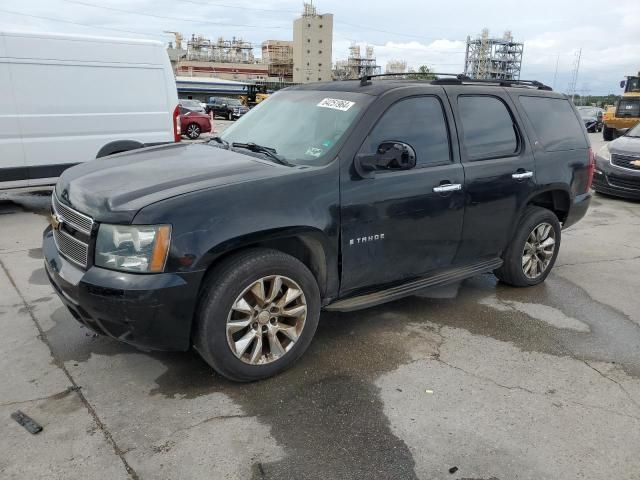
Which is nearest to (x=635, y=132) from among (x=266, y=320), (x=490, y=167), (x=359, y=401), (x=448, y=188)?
(x=490, y=167)

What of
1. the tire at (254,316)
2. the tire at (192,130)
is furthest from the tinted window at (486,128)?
the tire at (192,130)

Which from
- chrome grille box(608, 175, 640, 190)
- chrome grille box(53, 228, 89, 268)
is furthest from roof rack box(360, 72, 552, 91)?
chrome grille box(608, 175, 640, 190)

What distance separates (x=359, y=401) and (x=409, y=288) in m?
1.07

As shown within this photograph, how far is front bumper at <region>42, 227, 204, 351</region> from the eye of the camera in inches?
110

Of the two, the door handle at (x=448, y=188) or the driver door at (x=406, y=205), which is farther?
the door handle at (x=448, y=188)

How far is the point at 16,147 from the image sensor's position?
727 cm

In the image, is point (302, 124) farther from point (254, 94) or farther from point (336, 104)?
point (254, 94)

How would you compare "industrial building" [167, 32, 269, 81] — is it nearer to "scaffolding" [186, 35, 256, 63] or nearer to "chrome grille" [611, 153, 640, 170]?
"scaffolding" [186, 35, 256, 63]

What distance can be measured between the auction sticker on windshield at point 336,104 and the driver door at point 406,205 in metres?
0.25

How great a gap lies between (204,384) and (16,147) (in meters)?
5.69

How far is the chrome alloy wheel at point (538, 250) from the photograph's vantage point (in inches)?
193

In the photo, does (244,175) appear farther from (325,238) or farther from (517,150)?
(517,150)

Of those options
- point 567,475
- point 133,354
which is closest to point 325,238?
point 133,354

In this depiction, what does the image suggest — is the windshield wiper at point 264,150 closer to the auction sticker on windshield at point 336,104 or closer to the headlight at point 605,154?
the auction sticker on windshield at point 336,104
